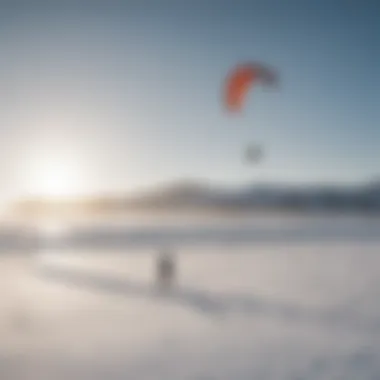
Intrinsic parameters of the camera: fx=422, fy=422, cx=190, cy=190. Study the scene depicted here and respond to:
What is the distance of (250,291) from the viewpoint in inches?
87.7

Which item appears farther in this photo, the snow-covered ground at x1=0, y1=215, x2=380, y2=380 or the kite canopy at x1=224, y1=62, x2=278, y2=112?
the kite canopy at x1=224, y1=62, x2=278, y2=112

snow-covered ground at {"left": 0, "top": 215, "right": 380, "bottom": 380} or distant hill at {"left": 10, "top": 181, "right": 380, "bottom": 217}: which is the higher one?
distant hill at {"left": 10, "top": 181, "right": 380, "bottom": 217}

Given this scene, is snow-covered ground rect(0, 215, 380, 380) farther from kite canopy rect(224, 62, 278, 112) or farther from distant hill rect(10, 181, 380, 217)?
kite canopy rect(224, 62, 278, 112)

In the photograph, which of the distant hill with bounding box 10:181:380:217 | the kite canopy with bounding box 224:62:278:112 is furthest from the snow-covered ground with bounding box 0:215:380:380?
the kite canopy with bounding box 224:62:278:112

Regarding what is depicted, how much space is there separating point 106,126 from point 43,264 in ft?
2.72

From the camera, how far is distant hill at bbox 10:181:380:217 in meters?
2.16

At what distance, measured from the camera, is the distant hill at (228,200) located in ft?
7.09

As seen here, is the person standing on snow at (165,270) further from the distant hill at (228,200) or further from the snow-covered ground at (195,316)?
the distant hill at (228,200)

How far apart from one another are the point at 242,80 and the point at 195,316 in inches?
45.9

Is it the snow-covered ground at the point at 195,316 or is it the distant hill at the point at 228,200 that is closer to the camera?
the snow-covered ground at the point at 195,316

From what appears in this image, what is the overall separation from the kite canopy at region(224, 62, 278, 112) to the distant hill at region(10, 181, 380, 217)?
446 mm

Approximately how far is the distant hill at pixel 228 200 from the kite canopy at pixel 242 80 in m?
0.45

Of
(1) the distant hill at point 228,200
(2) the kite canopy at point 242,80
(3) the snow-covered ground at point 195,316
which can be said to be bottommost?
(3) the snow-covered ground at point 195,316

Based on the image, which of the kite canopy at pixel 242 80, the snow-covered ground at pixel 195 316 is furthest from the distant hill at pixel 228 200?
the kite canopy at pixel 242 80
